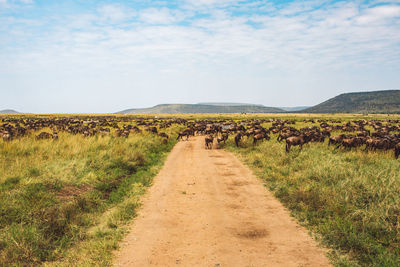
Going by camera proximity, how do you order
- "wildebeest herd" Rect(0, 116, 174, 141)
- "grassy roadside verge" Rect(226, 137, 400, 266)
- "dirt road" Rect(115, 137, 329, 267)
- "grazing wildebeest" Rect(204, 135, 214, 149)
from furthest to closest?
"grazing wildebeest" Rect(204, 135, 214, 149) < "wildebeest herd" Rect(0, 116, 174, 141) < "grassy roadside verge" Rect(226, 137, 400, 266) < "dirt road" Rect(115, 137, 329, 267)

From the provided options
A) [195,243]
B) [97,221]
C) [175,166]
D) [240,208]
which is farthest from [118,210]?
[175,166]

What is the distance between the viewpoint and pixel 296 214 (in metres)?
6.91

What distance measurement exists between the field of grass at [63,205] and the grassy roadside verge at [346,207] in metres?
4.76

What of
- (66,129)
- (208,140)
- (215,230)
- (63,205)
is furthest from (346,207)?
(66,129)

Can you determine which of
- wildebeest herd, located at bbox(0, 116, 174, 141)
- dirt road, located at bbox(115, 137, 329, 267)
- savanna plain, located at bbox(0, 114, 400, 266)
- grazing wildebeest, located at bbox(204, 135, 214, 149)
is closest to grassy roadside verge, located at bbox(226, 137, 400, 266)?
savanna plain, located at bbox(0, 114, 400, 266)

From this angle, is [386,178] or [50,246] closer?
[50,246]

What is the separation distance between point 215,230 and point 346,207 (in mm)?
3609

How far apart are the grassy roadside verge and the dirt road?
1.40 ft

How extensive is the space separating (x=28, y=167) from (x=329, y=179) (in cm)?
1091

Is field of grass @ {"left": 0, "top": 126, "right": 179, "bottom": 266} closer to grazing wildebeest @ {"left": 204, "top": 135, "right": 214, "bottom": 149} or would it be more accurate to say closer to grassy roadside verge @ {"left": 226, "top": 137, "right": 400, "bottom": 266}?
grassy roadside verge @ {"left": 226, "top": 137, "right": 400, "bottom": 266}

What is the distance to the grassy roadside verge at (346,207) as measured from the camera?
4930mm

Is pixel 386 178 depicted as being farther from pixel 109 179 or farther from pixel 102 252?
pixel 109 179

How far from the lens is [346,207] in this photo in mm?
6574

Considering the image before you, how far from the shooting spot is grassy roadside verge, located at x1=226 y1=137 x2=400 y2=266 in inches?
194
